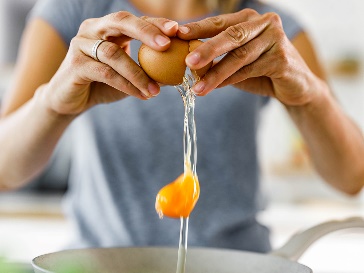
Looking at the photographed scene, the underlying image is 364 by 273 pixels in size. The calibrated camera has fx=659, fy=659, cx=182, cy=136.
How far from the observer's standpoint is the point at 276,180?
3.04 meters

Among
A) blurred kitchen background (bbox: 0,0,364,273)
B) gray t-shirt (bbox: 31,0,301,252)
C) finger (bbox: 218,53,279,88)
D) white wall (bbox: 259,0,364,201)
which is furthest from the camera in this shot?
white wall (bbox: 259,0,364,201)

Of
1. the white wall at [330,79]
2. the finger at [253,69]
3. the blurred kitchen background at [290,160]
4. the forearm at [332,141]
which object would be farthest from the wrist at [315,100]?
the white wall at [330,79]

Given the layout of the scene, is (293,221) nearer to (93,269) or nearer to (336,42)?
(336,42)

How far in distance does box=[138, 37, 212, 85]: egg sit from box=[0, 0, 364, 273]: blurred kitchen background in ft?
7.26

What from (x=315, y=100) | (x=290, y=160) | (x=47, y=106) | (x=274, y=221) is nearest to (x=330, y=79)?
(x=290, y=160)

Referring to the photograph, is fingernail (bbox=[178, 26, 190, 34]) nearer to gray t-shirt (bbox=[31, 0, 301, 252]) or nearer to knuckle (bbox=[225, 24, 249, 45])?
knuckle (bbox=[225, 24, 249, 45])

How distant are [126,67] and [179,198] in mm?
147

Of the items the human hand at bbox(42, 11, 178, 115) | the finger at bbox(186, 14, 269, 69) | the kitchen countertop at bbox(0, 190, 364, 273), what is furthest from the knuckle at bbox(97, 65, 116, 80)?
the kitchen countertop at bbox(0, 190, 364, 273)

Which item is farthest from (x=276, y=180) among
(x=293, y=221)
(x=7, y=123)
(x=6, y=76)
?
(x=7, y=123)

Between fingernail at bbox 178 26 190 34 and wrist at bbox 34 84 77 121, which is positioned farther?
wrist at bbox 34 84 77 121

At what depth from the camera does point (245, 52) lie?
2.33ft

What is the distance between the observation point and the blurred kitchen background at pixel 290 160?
2.88 meters

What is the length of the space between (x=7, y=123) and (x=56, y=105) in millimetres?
230

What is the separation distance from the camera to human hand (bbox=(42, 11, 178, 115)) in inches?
26.5
